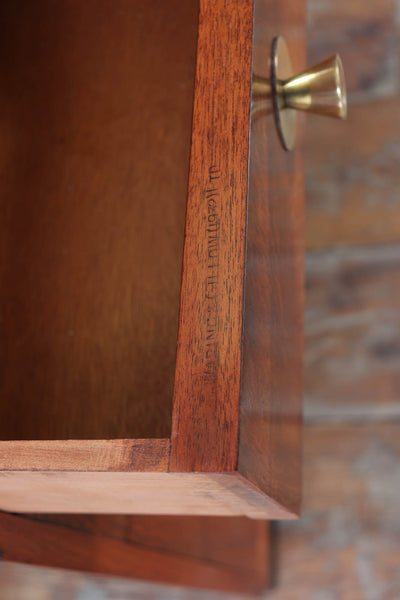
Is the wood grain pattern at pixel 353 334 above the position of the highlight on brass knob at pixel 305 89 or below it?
below

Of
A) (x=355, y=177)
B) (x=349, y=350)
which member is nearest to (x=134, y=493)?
(x=349, y=350)

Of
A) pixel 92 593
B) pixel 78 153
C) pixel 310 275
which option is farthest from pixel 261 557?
pixel 78 153

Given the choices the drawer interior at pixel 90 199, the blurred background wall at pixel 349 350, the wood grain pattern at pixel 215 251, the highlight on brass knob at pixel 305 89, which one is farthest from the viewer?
the blurred background wall at pixel 349 350

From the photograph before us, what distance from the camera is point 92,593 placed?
752mm

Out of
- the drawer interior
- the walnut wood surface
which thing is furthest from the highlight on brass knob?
the walnut wood surface

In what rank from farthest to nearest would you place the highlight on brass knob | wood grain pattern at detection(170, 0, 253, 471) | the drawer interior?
the drawer interior → the highlight on brass knob → wood grain pattern at detection(170, 0, 253, 471)

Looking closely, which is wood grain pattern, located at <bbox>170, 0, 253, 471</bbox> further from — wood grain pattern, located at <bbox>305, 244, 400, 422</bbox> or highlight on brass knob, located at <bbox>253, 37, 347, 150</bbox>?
wood grain pattern, located at <bbox>305, 244, 400, 422</bbox>

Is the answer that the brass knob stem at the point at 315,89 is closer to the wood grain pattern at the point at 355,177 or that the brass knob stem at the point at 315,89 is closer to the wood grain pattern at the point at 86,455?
the wood grain pattern at the point at 86,455

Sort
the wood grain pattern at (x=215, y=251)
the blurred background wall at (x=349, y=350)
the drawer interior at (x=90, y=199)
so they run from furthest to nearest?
the blurred background wall at (x=349, y=350) < the drawer interior at (x=90, y=199) < the wood grain pattern at (x=215, y=251)

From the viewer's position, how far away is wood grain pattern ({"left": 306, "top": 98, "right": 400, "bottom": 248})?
2.62 ft

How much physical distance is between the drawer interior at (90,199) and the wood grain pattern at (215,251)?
232 mm

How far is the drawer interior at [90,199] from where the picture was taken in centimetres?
58

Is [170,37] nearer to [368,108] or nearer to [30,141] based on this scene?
[30,141]

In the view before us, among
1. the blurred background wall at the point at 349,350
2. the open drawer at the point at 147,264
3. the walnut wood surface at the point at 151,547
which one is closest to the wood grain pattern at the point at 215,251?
the open drawer at the point at 147,264
